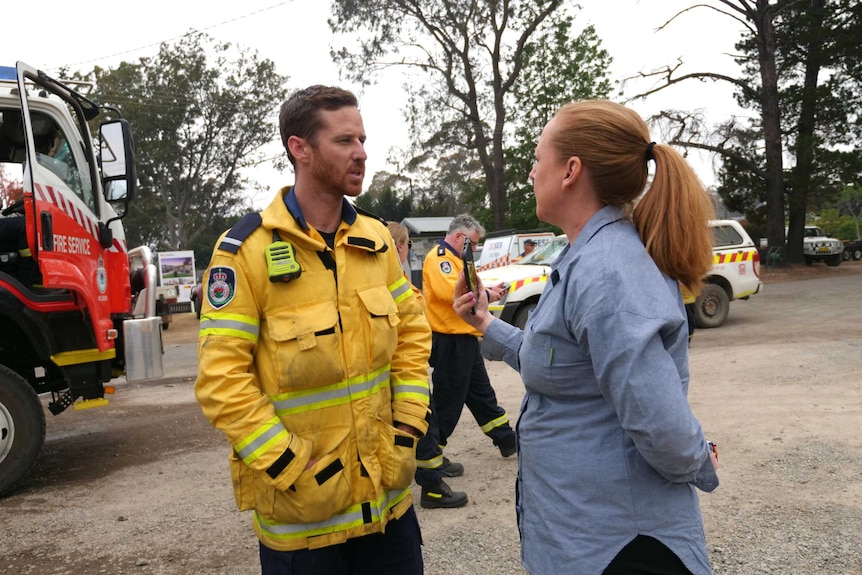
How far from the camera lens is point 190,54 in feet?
107

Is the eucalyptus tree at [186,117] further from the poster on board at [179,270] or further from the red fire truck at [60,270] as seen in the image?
the red fire truck at [60,270]

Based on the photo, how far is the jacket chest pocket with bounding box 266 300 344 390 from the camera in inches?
83.4

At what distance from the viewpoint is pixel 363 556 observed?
7.58ft

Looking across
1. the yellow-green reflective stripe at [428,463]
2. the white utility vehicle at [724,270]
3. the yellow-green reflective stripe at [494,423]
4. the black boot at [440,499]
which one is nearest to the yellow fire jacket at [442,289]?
the yellow-green reflective stripe at [494,423]

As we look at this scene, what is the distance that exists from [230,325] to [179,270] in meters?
25.7

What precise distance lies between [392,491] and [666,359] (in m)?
1.13

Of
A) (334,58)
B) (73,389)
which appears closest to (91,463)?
(73,389)

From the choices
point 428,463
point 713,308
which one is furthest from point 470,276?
point 713,308

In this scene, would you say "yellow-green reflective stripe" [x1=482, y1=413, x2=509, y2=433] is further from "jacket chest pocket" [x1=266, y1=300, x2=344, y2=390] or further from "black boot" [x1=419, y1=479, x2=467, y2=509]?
"jacket chest pocket" [x1=266, y1=300, x2=344, y2=390]

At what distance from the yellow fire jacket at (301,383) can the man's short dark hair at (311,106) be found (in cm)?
23

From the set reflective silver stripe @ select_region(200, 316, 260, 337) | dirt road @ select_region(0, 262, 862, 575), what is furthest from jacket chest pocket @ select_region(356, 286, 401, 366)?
dirt road @ select_region(0, 262, 862, 575)

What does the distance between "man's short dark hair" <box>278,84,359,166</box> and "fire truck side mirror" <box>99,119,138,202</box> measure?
3.88 metres

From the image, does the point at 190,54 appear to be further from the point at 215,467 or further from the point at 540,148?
the point at 540,148

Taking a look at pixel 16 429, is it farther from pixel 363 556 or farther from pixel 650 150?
pixel 650 150
